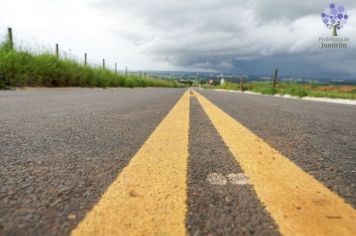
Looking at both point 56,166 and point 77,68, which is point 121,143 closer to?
point 56,166

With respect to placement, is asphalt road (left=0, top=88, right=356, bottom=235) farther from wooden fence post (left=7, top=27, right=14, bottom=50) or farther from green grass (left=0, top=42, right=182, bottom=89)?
wooden fence post (left=7, top=27, right=14, bottom=50)

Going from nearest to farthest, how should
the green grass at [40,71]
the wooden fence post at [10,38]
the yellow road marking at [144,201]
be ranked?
the yellow road marking at [144,201] < the green grass at [40,71] < the wooden fence post at [10,38]

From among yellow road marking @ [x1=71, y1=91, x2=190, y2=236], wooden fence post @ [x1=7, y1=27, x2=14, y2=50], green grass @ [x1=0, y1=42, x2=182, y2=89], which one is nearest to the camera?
yellow road marking @ [x1=71, y1=91, x2=190, y2=236]

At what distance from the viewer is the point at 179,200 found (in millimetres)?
1020

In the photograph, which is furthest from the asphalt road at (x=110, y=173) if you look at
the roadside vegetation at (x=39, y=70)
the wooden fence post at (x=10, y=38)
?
the wooden fence post at (x=10, y=38)

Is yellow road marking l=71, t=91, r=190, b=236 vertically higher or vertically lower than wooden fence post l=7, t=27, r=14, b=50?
lower

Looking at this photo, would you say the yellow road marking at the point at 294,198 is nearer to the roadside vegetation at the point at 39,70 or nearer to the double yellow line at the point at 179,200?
the double yellow line at the point at 179,200

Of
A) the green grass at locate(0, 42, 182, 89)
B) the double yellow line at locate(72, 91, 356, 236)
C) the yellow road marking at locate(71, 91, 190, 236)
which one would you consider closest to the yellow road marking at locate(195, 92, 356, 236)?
the double yellow line at locate(72, 91, 356, 236)

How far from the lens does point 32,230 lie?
80cm

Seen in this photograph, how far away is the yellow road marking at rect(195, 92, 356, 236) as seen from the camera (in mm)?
850

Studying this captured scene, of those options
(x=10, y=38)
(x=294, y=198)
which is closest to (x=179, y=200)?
(x=294, y=198)

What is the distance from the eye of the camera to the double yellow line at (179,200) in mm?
831

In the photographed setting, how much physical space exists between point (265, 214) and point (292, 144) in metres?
1.30

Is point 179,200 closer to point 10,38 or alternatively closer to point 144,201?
point 144,201
